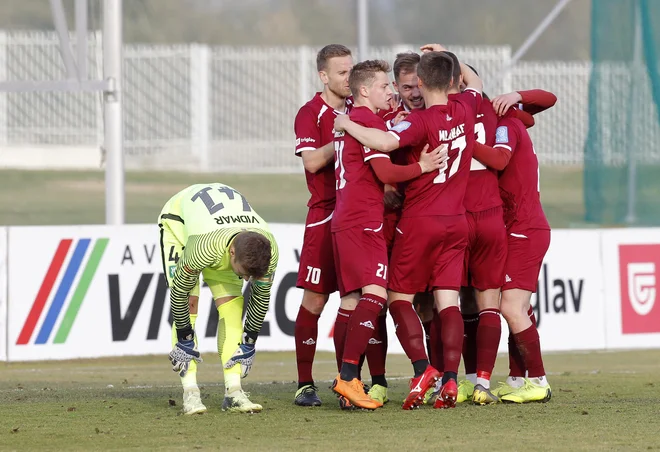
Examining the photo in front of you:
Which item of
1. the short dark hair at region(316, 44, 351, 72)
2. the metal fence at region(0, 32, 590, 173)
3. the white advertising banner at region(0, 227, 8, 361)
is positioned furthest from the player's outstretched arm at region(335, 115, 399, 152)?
the metal fence at region(0, 32, 590, 173)

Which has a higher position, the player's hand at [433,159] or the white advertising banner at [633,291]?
the player's hand at [433,159]

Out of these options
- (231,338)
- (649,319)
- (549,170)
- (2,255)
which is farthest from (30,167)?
(231,338)

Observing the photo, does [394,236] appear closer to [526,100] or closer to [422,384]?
[422,384]

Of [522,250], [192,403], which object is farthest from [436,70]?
[192,403]

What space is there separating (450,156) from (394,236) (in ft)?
2.24

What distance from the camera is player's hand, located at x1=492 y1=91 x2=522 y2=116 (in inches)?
320

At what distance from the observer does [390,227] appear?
26.3 ft

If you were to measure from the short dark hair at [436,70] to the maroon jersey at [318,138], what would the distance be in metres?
0.72

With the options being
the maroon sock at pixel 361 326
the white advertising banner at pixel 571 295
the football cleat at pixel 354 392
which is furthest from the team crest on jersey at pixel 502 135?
the white advertising banner at pixel 571 295

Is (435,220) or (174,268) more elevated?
(435,220)

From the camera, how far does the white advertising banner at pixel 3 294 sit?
40.8ft

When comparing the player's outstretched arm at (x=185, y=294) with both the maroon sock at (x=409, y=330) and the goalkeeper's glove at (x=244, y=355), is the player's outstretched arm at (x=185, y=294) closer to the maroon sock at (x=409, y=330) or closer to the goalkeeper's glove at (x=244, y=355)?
the goalkeeper's glove at (x=244, y=355)

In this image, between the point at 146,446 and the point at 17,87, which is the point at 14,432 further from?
the point at 17,87

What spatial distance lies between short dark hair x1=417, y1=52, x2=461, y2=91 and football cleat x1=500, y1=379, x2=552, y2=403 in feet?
6.76
